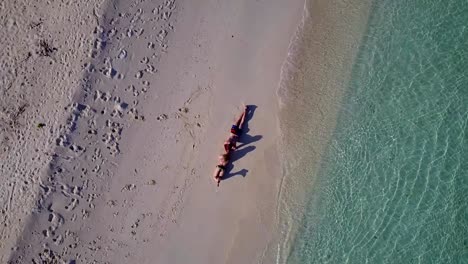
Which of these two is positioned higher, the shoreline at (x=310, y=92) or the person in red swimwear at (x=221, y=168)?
the shoreline at (x=310, y=92)

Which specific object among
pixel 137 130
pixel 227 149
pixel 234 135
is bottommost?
pixel 137 130

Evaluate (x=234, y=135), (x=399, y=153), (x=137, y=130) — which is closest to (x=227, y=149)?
(x=234, y=135)

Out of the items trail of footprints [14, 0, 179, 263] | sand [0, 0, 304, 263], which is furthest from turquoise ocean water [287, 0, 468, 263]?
trail of footprints [14, 0, 179, 263]

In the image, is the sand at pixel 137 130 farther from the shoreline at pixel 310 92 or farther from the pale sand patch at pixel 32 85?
the shoreline at pixel 310 92

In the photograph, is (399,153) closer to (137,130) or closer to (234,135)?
(234,135)

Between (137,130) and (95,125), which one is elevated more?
(137,130)

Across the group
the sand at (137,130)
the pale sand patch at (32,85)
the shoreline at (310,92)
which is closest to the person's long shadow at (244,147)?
the sand at (137,130)

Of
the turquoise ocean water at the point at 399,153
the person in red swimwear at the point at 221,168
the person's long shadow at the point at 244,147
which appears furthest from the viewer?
the person's long shadow at the point at 244,147
